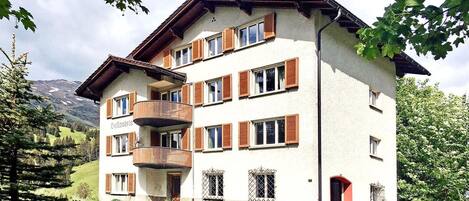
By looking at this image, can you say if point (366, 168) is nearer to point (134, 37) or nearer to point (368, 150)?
point (368, 150)

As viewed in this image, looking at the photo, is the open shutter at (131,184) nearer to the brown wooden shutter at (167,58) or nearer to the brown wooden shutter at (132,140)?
the brown wooden shutter at (132,140)

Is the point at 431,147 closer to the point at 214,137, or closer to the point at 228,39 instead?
the point at 214,137

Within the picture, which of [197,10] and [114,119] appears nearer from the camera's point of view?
[197,10]

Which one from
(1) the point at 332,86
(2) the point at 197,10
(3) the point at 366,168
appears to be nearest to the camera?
(1) the point at 332,86

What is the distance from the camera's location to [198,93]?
81.9 feet

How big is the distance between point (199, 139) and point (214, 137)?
2.96ft

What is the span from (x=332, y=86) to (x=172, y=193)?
11.3 meters

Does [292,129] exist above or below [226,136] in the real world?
above

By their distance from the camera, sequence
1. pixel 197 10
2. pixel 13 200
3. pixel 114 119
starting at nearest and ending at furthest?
1. pixel 13 200
2. pixel 197 10
3. pixel 114 119

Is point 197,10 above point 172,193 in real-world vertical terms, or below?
above

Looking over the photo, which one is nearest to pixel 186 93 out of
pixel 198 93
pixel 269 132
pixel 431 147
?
pixel 198 93

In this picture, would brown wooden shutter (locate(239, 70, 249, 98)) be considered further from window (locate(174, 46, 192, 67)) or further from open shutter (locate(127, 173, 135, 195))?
open shutter (locate(127, 173, 135, 195))

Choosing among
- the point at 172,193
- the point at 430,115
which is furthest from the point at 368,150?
Answer: the point at 430,115

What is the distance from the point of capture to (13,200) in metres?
12.2
